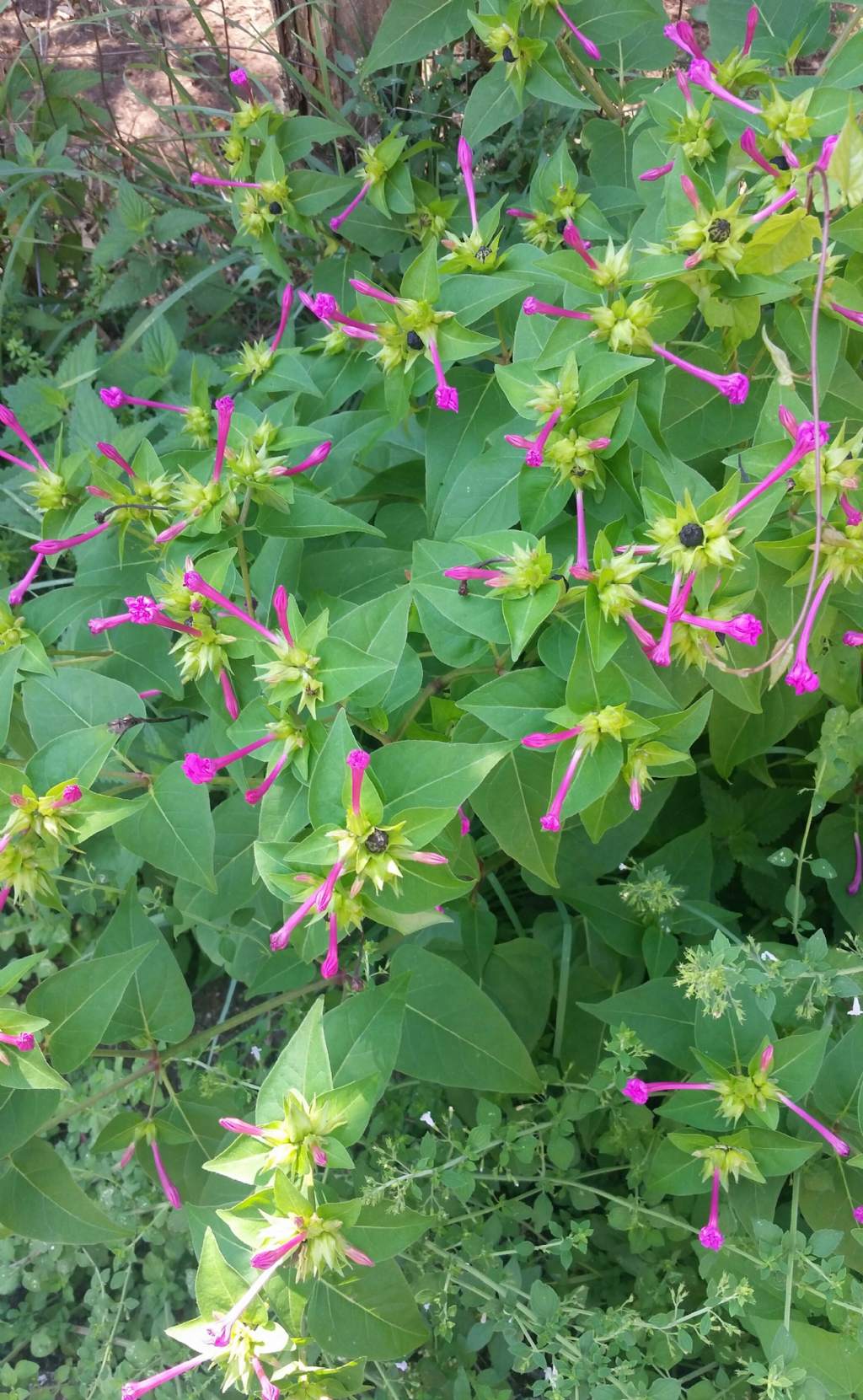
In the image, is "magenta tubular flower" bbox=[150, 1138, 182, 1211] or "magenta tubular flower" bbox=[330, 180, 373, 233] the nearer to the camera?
"magenta tubular flower" bbox=[150, 1138, 182, 1211]

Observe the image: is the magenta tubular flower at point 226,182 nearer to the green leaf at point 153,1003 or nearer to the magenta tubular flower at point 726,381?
the magenta tubular flower at point 726,381

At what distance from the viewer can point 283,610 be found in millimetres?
1017

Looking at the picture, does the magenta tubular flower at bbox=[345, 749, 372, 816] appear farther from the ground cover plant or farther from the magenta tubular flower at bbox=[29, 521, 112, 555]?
the magenta tubular flower at bbox=[29, 521, 112, 555]

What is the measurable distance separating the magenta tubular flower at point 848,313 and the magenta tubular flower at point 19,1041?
3.97 feet

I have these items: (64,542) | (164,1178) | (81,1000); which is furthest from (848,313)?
(164,1178)

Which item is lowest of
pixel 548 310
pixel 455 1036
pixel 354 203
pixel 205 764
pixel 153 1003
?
pixel 455 1036

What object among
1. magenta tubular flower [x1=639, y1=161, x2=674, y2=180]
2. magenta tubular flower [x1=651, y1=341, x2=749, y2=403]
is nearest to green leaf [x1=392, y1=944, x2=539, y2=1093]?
magenta tubular flower [x1=651, y1=341, x2=749, y2=403]

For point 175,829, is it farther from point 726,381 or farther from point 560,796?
point 726,381

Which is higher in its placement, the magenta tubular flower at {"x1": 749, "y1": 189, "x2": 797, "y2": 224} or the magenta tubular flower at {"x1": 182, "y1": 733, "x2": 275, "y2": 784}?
the magenta tubular flower at {"x1": 749, "y1": 189, "x2": 797, "y2": 224}

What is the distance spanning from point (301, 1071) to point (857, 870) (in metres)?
0.93

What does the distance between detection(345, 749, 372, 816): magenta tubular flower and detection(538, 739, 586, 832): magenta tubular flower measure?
0.58 feet

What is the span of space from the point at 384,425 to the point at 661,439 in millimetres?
434

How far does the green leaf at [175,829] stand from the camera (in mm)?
1222

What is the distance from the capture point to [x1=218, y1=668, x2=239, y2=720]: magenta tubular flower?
1.16 meters
